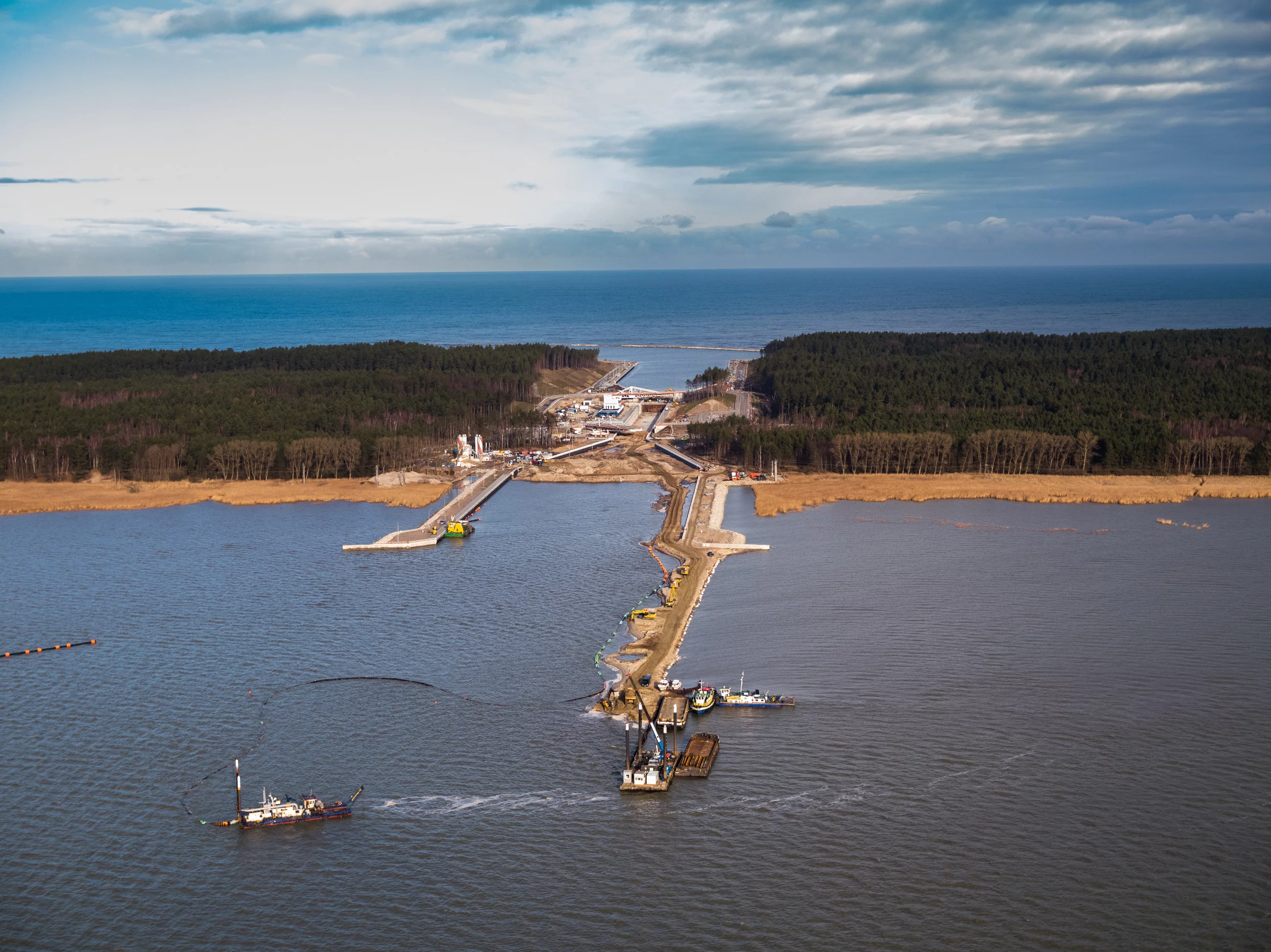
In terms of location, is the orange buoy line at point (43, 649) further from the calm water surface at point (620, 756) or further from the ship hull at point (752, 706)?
the ship hull at point (752, 706)

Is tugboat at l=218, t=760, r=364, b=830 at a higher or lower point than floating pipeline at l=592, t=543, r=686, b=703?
lower

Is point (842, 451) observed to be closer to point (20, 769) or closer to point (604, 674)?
point (604, 674)

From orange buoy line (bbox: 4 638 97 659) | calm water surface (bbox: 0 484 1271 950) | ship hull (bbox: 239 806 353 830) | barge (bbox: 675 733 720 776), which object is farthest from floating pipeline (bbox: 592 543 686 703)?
orange buoy line (bbox: 4 638 97 659)

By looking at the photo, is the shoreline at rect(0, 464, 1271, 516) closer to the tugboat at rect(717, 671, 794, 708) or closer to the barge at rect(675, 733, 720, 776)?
the tugboat at rect(717, 671, 794, 708)

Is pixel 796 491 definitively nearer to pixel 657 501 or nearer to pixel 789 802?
pixel 657 501

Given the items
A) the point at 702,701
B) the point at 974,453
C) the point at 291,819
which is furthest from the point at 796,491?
the point at 291,819

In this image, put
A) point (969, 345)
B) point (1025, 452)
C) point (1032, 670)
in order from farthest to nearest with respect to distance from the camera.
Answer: point (969, 345) < point (1025, 452) < point (1032, 670)

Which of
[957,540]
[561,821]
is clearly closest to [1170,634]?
[957,540]
